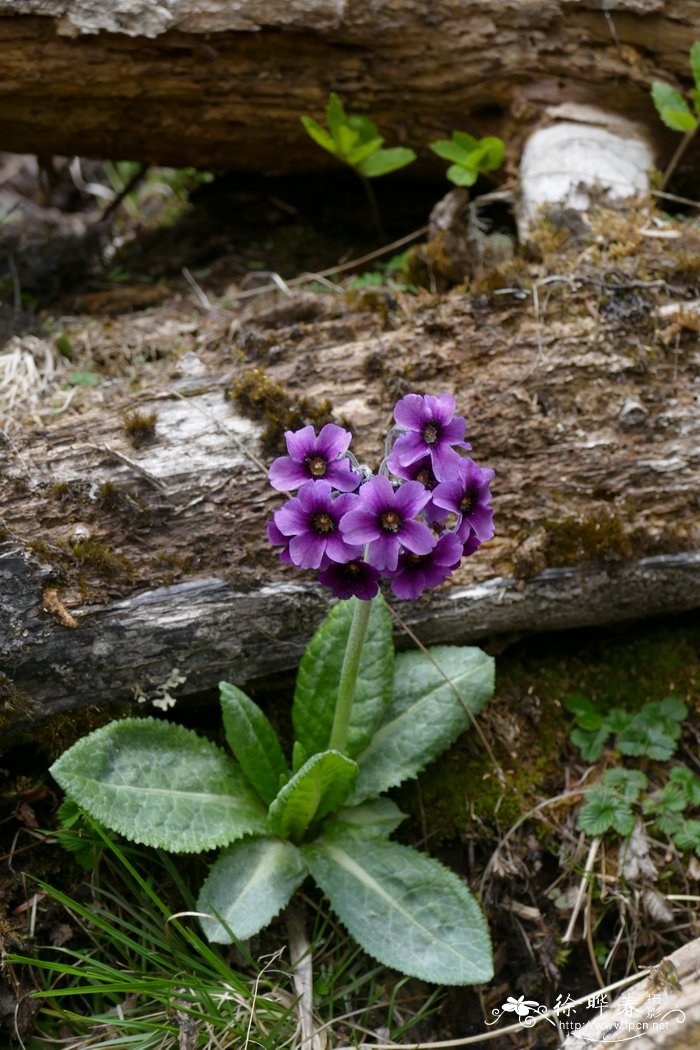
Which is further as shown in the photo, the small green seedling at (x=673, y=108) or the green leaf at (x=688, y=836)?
the small green seedling at (x=673, y=108)

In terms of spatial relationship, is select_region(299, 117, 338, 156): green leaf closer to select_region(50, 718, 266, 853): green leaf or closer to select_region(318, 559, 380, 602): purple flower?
select_region(318, 559, 380, 602): purple flower

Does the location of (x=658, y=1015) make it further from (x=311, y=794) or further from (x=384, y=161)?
(x=384, y=161)

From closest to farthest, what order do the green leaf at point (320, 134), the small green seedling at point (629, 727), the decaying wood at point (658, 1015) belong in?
the decaying wood at point (658, 1015), the small green seedling at point (629, 727), the green leaf at point (320, 134)

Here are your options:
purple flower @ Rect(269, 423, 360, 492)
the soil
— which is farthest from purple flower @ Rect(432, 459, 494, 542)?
the soil

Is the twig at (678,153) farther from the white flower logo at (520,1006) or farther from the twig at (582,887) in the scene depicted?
the white flower logo at (520,1006)

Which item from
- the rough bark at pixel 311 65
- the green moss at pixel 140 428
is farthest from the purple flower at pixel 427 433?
the rough bark at pixel 311 65
